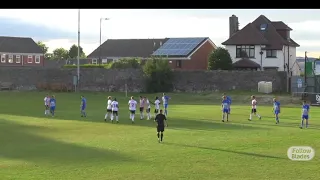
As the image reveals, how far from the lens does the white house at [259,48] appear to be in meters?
79.2

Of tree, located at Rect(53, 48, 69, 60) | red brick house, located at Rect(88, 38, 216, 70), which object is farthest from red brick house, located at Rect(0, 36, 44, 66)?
tree, located at Rect(53, 48, 69, 60)

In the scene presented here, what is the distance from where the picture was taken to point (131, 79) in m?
74.3

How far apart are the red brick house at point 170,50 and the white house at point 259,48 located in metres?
8.35

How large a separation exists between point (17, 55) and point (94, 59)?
18.7m

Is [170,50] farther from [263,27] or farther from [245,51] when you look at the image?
[263,27]

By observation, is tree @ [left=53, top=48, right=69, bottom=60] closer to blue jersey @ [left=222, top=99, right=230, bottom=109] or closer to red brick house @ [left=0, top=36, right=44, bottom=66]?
red brick house @ [left=0, top=36, right=44, bottom=66]

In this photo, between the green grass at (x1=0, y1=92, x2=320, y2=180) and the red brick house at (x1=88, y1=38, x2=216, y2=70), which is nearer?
the green grass at (x1=0, y1=92, x2=320, y2=180)

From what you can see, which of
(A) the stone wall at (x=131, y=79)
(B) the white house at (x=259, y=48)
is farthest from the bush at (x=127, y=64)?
(B) the white house at (x=259, y=48)

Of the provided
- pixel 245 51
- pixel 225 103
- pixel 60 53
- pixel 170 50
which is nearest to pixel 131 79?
pixel 170 50

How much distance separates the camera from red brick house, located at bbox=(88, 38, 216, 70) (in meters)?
87.6

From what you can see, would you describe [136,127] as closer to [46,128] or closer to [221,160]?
[46,128]

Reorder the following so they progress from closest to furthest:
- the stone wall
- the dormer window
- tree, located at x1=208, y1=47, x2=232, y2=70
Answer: the stone wall → tree, located at x1=208, y1=47, x2=232, y2=70 → the dormer window

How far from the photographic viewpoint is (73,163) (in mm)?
18750

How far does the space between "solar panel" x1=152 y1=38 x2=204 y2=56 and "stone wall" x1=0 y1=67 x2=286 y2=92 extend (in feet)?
51.5
